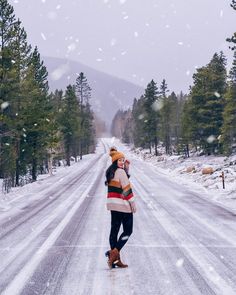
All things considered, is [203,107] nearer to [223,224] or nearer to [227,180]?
[227,180]

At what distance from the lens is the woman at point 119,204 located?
627cm

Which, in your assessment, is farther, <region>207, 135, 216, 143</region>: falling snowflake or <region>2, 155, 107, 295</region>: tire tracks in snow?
<region>207, 135, 216, 143</region>: falling snowflake

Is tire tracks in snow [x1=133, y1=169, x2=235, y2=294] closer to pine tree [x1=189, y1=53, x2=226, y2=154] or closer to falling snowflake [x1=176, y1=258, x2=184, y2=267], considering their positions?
falling snowflake [x1=176, y1=258, x2=184, y2=267]

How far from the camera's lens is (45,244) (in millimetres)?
8070

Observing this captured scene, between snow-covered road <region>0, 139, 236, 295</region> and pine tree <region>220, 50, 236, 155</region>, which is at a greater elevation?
pine tree <region>220, 50, 236, 155</region>

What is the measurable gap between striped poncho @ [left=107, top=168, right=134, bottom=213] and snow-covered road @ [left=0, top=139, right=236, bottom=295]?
3.33ft

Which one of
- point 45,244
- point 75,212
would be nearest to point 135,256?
point 45,244

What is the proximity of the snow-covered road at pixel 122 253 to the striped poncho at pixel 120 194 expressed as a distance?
1.02 m

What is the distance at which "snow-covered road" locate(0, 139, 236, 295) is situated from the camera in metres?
5.36

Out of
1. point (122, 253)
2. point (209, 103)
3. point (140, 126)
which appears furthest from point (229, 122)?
point (140, 126)

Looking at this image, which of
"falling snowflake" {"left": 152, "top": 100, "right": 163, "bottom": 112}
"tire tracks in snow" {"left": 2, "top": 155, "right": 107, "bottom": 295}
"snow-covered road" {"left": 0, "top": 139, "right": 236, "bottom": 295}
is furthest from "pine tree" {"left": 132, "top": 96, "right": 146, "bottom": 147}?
"tire tracks in snow" {"left": 2, "top": 155, "right": 107, "bottom": 295}

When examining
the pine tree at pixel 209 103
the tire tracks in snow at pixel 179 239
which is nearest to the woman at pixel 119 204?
the tire tracks in snow at pixel 179 239

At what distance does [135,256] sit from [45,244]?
7.01ft

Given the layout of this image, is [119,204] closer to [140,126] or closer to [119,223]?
[119,223]
